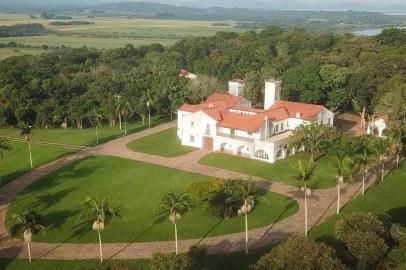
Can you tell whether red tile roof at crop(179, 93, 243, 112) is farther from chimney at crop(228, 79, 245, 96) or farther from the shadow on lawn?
the shadow on lawn

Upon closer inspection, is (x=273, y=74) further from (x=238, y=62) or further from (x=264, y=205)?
(x=264, y=205)

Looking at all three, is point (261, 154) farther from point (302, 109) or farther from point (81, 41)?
point (81, 41)

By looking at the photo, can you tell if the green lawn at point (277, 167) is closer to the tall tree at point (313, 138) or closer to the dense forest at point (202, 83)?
the tall tree at point (313, 138)

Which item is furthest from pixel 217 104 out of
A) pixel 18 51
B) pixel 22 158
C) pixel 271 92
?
pixel 18 51

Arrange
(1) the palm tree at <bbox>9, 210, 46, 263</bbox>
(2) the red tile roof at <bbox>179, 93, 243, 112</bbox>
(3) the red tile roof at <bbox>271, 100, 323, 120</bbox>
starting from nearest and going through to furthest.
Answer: (1) the palm tree at <bbox>9, 210, 46, 263</bbox> → (3) the red tile roof at <bbox>271, 100, 323, 120</bbox> → (2) the red tile roof at <bbox>179, 93, 243, 112</bbox>

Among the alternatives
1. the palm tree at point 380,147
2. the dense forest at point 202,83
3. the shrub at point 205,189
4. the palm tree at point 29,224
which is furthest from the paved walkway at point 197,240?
the dense forest at point 202,83

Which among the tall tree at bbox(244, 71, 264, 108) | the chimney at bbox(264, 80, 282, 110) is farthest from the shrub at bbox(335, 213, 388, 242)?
the tall tree at bbox(244, 71, 264, 108)

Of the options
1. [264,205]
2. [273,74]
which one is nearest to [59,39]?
[273,74]
